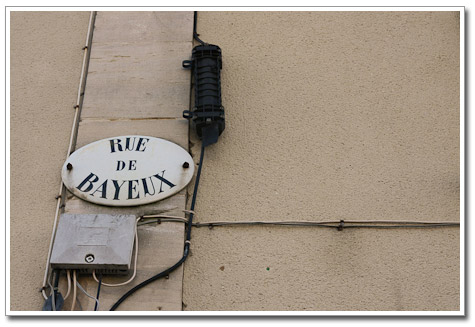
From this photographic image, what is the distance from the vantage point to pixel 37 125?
395 cm

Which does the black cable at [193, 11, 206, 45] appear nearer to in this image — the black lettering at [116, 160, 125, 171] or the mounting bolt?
the black lettering at [116, 160, 125, 171]

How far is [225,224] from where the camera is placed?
A: 11.3 feet

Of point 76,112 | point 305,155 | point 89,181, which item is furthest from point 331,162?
point 76,112

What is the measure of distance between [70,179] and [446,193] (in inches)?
79.0

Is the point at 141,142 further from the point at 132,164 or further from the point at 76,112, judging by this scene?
the point at 76,112

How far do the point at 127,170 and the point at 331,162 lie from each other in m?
1.11

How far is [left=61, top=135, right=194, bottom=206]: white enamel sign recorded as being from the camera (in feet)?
11.5

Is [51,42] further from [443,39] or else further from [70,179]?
[443,39]

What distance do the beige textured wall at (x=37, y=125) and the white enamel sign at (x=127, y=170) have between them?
172mm

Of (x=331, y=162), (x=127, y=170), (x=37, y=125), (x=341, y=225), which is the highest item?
(x=37, y=125)

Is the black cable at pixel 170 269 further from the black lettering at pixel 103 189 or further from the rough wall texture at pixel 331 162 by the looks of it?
the black lettering at pixel 103 189

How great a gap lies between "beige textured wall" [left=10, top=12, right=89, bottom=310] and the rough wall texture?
2.61 ft

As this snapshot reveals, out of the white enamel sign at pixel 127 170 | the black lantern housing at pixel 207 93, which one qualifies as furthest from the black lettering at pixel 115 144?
the black lantern housing at pixel 207 93
